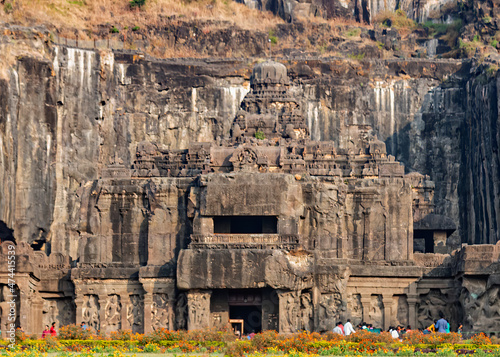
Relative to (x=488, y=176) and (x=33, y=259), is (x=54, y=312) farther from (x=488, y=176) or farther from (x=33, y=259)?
(x=488, y=176)

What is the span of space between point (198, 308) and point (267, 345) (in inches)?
516

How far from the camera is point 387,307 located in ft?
224

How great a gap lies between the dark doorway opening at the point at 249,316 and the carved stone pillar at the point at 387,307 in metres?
6.38

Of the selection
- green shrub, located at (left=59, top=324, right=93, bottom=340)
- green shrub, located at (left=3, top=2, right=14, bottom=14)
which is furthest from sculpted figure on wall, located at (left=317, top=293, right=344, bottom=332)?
green shrub, located at (left=3, top=2, right=14, bottom=14)

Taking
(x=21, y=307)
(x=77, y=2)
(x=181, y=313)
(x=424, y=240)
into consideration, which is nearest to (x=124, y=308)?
(x=181, y=313)

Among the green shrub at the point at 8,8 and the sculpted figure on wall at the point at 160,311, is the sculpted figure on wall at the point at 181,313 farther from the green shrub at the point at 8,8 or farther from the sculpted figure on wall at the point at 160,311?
the green shrub at the point at 8,8

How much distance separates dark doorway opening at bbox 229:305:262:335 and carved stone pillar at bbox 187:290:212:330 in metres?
2.18

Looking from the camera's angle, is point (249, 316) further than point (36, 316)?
No

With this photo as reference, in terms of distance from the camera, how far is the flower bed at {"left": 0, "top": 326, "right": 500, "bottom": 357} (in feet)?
168

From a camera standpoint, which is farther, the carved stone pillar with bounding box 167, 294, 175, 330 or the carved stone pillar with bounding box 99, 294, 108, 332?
the carved stone pillar with bounding box 99, 294, 108, 332

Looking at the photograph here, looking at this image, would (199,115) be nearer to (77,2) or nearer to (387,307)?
(77,2)

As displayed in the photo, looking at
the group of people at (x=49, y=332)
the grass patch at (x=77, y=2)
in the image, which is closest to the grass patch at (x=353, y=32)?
the grass patch at (x=77, y=2)

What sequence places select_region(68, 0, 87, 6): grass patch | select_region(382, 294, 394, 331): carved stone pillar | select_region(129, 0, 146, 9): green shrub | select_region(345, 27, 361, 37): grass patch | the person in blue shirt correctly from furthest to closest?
select_region(345, 27, 361, 37): grass patch < select_region(129, 0, 146, 9): green shrub < select_region(68, 0, 87, 6): grass patch < select_region(382, 294, 394, 331): carved stone pillar < the person in blue shirt

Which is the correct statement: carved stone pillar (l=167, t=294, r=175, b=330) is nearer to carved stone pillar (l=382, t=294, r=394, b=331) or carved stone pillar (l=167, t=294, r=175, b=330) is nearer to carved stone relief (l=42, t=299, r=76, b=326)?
carved stone relief (l=42, t=299, r=76, b=326)
